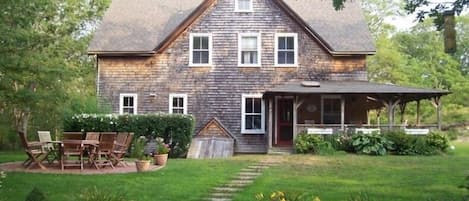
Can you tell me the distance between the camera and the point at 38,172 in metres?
13.3

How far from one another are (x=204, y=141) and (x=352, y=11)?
10125 millimetres

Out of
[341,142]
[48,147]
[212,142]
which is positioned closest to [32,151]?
[48,147]

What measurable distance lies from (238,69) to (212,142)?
3.84m

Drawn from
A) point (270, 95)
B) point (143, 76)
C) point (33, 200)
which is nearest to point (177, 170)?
point (33, 200)

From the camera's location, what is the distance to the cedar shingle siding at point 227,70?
80.2 feet

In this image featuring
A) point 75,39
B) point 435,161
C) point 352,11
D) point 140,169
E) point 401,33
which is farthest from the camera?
point 401,33

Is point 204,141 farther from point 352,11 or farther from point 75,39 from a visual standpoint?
point 75,39

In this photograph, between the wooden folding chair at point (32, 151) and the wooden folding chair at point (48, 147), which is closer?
the wooden folding chair at point (32, 151)

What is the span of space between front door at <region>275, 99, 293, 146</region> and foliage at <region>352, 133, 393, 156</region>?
3970mm

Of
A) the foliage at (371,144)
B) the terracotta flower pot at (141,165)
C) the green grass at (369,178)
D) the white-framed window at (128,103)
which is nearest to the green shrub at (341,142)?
the foliage at (371,144)

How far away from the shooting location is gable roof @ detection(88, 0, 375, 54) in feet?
79.9

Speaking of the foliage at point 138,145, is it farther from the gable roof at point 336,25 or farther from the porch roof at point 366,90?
the gable roof at point 336,25

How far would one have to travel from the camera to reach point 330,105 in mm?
24516

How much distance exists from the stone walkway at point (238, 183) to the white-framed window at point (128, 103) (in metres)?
9.61
